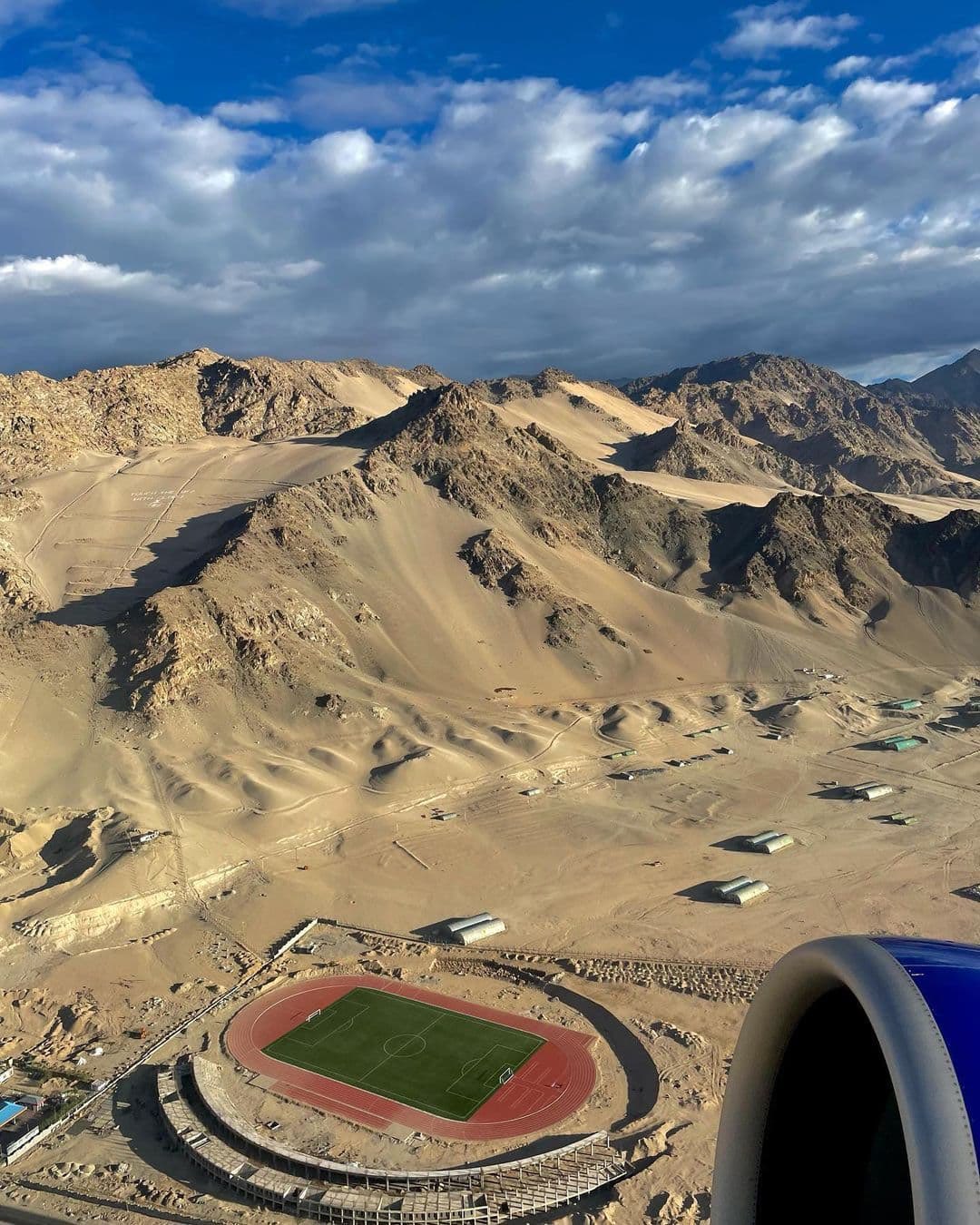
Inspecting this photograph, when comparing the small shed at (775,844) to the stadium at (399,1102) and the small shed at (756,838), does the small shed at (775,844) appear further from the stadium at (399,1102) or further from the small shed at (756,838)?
the stadium at (399,1102)

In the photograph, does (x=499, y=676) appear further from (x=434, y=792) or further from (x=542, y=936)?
(x=542, y=936)

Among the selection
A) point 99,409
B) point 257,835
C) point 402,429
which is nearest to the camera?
point 257,835

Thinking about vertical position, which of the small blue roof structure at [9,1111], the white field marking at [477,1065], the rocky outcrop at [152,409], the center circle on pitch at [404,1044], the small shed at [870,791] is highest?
the rocky outcrop at [152,409]

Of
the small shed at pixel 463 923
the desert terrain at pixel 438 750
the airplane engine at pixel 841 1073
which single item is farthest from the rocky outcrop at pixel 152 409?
the airplane engine at pixel 841 1073

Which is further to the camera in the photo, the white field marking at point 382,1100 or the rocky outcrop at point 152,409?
the rocky outcrop at point 152,409

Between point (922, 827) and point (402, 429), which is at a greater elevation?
point (402, 429)

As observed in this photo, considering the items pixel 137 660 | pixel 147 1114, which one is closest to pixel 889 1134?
pixel 147 1114

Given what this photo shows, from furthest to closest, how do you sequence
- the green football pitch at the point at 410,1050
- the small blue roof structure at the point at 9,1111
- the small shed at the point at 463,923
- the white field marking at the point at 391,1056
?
the small shed at the point at 463,923
the white field marking at the point at 391,1056
the green football pitch at the point at 410,1050
the small blue roof structure at the point at 9,1111
